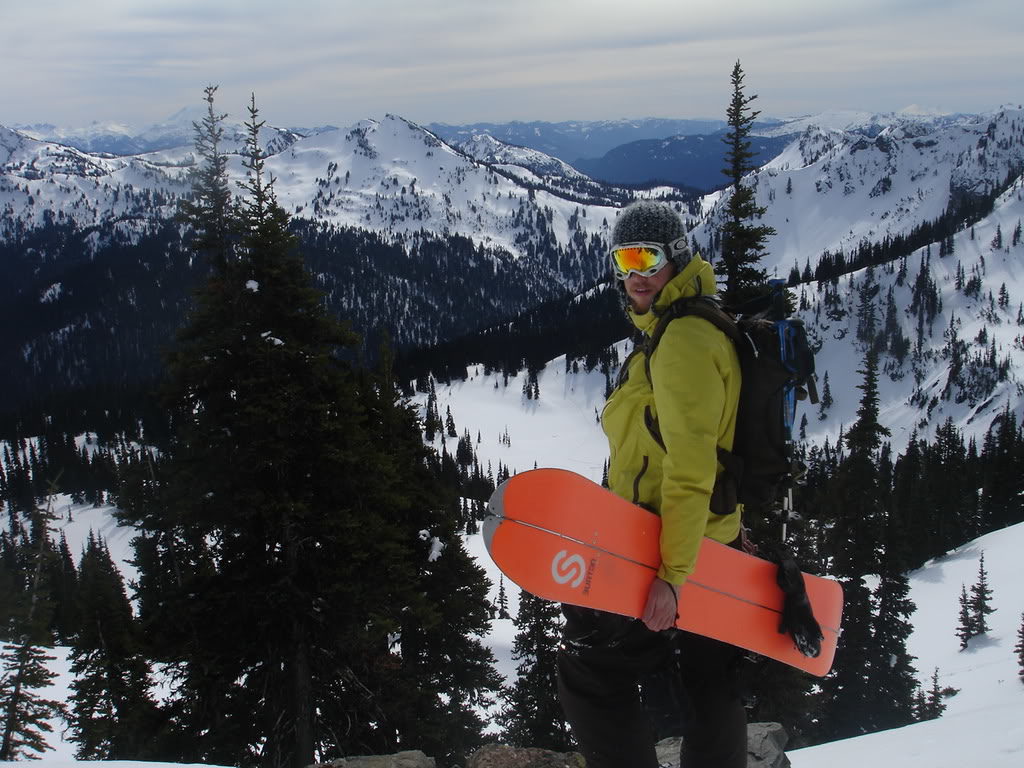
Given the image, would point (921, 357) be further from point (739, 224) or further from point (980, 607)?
point (739, 224)

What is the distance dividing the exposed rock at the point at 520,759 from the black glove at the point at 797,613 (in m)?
3.46

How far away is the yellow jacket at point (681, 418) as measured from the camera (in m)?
3.02

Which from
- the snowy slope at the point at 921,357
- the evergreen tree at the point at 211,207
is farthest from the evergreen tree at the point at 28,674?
the snowy slope at the point at 921,357

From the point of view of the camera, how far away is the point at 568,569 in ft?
12.1

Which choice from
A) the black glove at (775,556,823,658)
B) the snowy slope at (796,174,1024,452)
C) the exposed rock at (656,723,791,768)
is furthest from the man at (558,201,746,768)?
the snowy slope at (796,174,1024,452)

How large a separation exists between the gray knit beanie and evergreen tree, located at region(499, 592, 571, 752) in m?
18.8

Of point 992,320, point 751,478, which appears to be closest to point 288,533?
point 751,478

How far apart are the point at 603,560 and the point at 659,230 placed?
1952mm

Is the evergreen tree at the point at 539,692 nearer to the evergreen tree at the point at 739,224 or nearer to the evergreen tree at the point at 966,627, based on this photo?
the evergreen tree at the point at 739,224

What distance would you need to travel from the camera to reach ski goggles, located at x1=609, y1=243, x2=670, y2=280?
3613mm

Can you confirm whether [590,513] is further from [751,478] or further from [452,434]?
[452,434]

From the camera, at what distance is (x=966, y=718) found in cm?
871

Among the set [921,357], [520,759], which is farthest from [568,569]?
[921,357]

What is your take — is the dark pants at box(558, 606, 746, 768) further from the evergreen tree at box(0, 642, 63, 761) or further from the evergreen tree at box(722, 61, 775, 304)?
the evergreen tree at box(0, 642, 63, 761)
